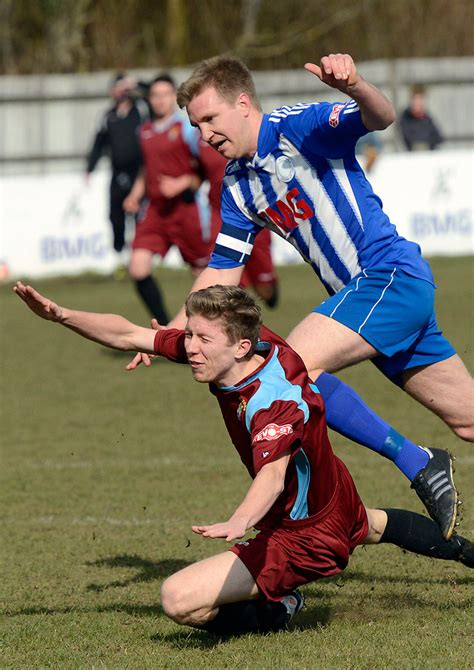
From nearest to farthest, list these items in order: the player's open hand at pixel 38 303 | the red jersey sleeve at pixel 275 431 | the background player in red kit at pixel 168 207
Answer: the red jersey sleeve at pixel 275 431
the player's open hand at pixel 38 303
the background player in red kit at pixel 168 207

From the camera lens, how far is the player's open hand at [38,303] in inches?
183

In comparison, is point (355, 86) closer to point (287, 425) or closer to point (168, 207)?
point (287, 425)

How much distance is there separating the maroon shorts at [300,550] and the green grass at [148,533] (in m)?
0.22

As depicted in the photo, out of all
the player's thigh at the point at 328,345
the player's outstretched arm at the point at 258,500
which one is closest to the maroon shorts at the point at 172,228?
the player's thigh at the point at 328,345

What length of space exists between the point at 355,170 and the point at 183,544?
186cm

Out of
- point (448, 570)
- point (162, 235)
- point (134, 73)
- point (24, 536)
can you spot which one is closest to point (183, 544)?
point (24, 536)

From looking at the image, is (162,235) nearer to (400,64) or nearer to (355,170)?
(355,170)

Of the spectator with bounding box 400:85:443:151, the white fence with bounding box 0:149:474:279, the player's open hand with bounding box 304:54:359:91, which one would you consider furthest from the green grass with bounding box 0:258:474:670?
the spectator with bounding box 400:85:443:151

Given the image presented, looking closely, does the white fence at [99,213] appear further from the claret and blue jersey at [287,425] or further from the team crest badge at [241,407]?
the team crest badge at [241,407]

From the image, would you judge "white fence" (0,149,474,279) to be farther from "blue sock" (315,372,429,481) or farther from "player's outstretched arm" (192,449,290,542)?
"player's outstretched arm" (192,449,290,542)

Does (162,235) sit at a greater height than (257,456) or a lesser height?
lesser

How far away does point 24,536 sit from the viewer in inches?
242

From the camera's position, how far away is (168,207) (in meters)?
11.3

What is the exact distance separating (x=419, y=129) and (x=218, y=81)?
15.2 metres
